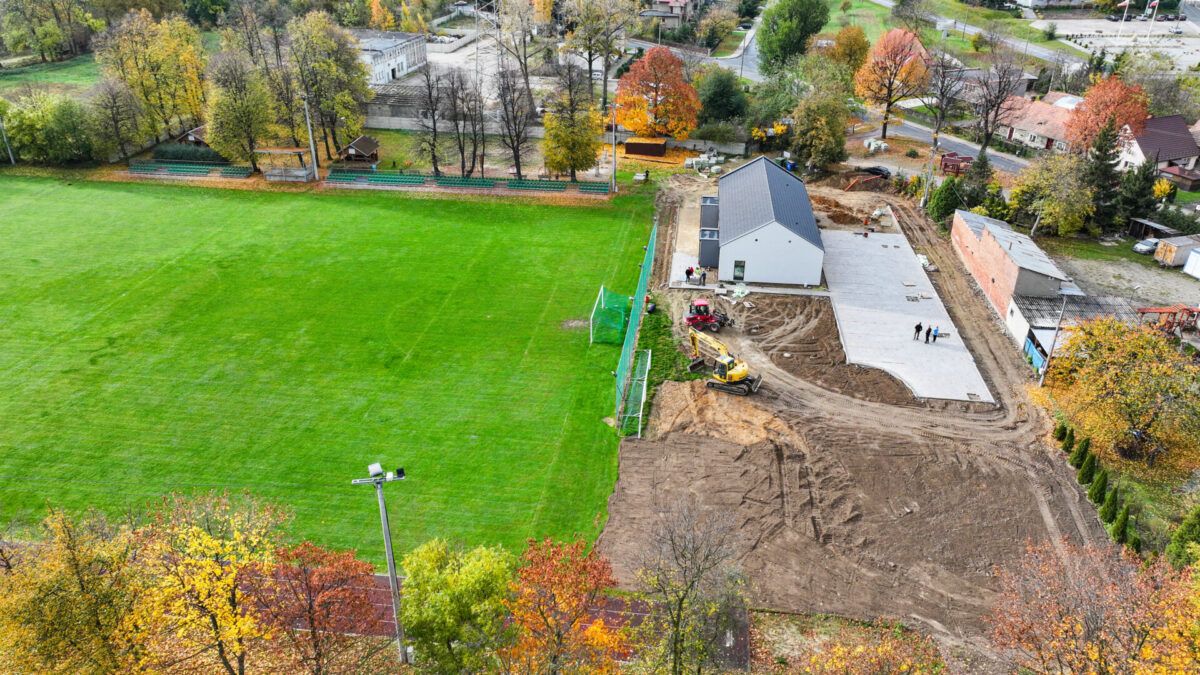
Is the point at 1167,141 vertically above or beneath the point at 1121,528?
above

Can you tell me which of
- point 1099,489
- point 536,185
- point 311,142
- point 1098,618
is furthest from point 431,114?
point 1098,618

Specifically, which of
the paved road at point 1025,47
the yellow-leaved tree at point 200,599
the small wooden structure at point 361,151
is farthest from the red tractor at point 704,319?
the paved road at point 1025,47

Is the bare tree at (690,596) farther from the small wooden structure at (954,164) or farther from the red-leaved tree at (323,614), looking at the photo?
the small wooden structure at (954,164)

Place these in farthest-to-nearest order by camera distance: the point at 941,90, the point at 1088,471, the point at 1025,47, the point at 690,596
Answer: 1. the point at 1025,47
2. the point at 941,90
3. the point at 1088,471
4. the point at 690,596

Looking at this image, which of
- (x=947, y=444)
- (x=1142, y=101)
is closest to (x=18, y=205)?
(x=947, y=444)

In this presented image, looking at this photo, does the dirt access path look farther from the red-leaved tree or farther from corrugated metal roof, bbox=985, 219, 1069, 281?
the red-leaved tree

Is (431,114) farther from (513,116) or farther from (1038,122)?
(1038,122)

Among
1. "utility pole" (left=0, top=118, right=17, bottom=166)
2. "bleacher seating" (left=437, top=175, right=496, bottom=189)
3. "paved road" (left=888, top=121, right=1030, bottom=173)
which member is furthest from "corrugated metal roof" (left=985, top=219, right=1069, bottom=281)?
"utility pole" (left=0, top=118, right=17, bottom=166)
